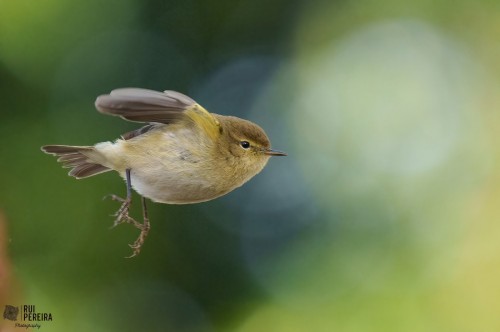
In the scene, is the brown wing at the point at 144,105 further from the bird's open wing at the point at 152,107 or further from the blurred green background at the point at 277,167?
the blurred green background at the point at 277,167

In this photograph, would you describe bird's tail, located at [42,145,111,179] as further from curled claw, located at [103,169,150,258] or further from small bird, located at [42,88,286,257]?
curled claw, located at [103,169,150,258]

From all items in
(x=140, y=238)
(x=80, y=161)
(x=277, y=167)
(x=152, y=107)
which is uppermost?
(x=277, y=167)

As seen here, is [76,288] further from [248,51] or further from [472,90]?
[472,90]

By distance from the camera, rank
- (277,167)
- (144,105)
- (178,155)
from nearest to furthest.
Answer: (144,105)
(178,155)
(277,167)

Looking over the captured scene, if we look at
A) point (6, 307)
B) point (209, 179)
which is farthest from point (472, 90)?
point (6, 307)

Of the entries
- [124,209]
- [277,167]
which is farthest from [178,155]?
[277,167]

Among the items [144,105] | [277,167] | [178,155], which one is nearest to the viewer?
[144,105]

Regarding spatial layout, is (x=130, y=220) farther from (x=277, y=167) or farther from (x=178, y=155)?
(x=277, y=167)

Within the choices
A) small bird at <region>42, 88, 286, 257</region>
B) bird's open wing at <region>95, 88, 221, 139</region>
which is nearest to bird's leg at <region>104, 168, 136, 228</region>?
small bird at <region>42, 88, 286, 257</region>
